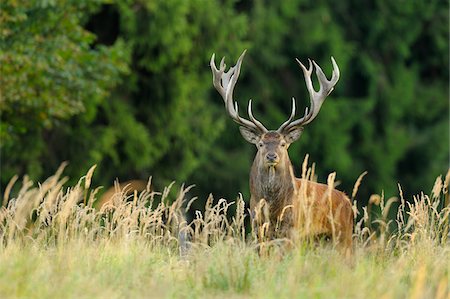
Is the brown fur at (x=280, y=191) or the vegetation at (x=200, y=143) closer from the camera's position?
the vegetation at (x=200, y=143)

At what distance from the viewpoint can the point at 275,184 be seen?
42.8 feet

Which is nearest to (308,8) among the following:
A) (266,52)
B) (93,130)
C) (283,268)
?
(266,52)

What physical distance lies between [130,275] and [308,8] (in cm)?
2505

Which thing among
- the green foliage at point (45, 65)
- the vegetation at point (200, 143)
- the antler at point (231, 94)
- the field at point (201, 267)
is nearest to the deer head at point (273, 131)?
the antler at point (231, 94)

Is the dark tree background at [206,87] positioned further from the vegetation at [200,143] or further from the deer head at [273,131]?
the deer head at [273,131]

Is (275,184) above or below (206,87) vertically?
above

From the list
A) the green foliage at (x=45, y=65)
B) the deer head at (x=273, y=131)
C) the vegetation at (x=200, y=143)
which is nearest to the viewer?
the vegetation at (x=200, y=143)

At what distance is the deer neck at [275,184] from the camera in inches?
513

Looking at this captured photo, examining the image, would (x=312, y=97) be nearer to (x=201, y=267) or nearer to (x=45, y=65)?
(x=201, y=267)

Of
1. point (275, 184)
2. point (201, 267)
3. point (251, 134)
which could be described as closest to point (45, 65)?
point (251, 134)

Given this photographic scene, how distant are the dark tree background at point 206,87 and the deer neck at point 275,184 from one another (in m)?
6.95

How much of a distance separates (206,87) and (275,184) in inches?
611

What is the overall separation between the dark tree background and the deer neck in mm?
6949

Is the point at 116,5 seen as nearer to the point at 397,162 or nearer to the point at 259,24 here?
the point at 259,24
